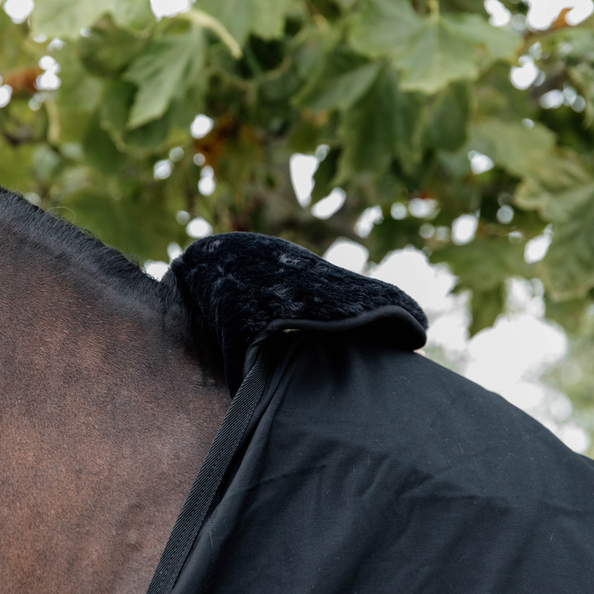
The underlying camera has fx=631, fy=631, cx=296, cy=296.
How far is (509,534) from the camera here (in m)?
0.45

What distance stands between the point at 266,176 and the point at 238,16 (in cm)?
68

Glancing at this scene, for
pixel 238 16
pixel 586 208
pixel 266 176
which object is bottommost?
pixel 266 176

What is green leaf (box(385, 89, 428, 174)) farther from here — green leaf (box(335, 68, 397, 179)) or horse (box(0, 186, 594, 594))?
horse (box(0, 186, 594, 594))

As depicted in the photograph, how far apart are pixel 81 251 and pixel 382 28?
574mm

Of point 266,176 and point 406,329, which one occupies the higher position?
point 406,329

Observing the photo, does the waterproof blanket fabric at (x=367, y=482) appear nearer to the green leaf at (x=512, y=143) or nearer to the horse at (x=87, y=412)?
the horse at (x=87, y=412)

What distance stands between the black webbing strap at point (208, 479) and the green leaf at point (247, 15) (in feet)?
1.93

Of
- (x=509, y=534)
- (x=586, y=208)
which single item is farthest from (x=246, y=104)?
(x=509, y=534)

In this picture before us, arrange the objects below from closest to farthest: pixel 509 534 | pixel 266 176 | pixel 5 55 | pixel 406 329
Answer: pixel 509 534 < pixel 406 329 < pixel 5 55 < pixel 266 176

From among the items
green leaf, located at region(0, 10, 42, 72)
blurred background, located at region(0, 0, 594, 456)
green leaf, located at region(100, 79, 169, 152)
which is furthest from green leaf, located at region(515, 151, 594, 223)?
green leaf, located at region(0, 10, 42, 72)

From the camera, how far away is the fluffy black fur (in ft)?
1.64

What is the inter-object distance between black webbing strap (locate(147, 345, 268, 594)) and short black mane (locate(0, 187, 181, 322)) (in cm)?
13

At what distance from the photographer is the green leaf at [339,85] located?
0.99m

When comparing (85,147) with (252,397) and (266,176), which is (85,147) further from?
(252,397)
